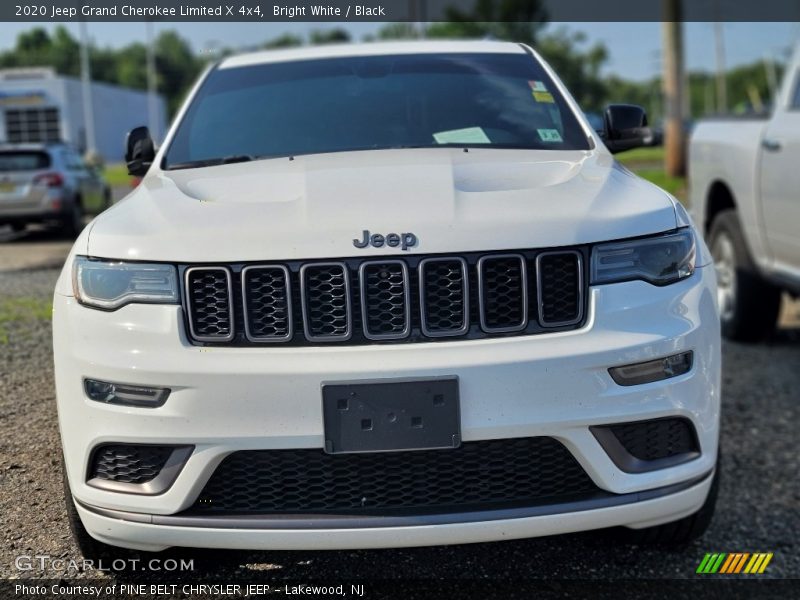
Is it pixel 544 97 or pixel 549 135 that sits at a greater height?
pixel 544 97

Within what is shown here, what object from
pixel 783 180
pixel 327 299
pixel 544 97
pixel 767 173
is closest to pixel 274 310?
pixel 327 299

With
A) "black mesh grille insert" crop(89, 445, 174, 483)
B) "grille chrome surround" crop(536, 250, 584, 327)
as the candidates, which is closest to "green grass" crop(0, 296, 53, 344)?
"black mesh grille insert" crop(89, 445, 174, 483)

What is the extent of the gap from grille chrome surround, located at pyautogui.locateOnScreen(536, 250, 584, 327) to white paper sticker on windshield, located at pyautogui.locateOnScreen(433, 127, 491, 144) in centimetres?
117

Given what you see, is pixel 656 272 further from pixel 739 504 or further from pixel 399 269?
pixel 739 504

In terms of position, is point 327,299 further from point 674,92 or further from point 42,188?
point 674,92

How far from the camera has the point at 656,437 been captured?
253 cm

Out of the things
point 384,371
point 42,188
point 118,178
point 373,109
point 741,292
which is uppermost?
point 373,109

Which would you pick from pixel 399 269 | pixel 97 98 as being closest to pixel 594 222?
pixel 399 269

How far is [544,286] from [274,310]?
2.32 feet

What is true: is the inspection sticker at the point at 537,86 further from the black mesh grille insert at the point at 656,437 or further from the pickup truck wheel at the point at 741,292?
the pickup truck wheel at the point at 741,292

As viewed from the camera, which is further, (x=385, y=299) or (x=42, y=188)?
(x=42, y=188)

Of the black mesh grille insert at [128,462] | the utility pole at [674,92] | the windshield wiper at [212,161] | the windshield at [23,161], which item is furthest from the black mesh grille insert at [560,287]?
the utility pole at [674,92]

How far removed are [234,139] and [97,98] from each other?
56102mm

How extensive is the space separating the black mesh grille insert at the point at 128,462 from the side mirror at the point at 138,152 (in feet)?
5.59
